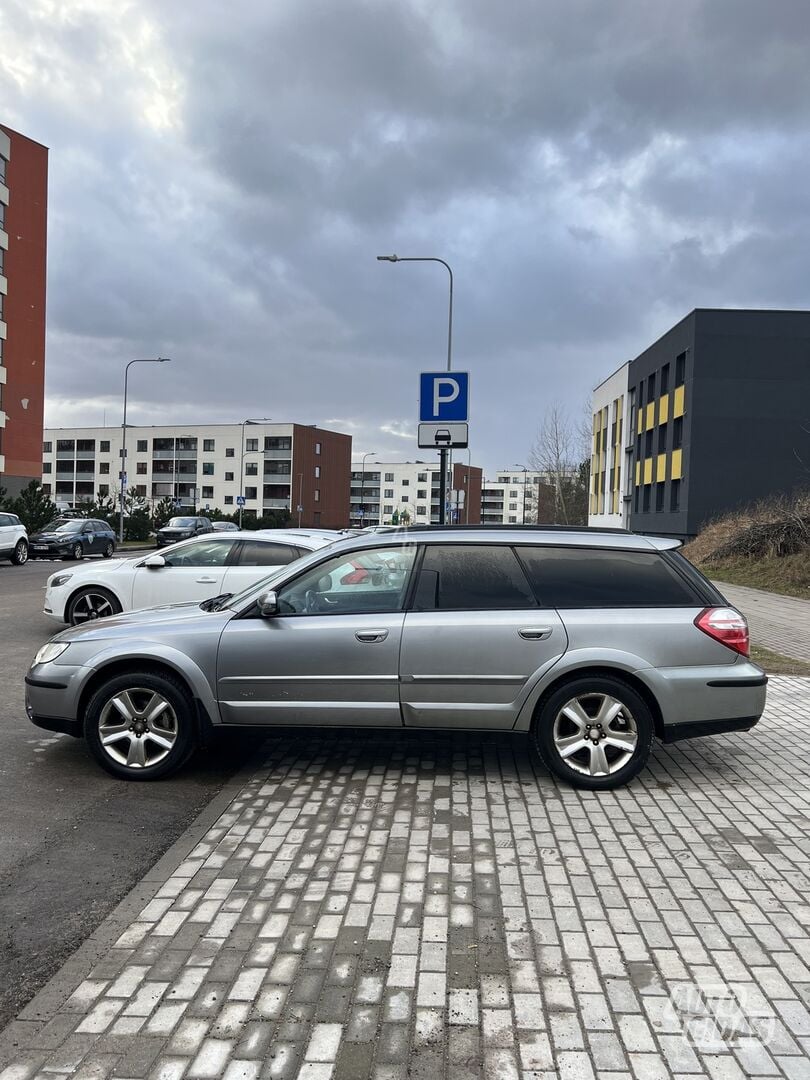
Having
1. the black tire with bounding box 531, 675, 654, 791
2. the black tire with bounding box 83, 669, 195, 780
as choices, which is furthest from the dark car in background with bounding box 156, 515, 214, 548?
the black tire with bounding box 531, 675, 654, 791

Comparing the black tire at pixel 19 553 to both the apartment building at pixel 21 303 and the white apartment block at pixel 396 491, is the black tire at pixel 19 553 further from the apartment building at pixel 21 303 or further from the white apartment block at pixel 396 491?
the white apartment block at pixel 396 491

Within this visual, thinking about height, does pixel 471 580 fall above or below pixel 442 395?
below

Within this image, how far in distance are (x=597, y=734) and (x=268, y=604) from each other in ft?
7.14

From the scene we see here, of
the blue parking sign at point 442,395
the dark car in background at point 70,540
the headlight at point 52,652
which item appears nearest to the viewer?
the headlight at point 52,652

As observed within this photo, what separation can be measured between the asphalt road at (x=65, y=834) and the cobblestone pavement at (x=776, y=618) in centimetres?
855

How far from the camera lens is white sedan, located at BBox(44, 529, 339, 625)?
10305mm

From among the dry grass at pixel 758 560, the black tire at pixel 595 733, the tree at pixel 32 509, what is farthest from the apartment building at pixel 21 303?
the black tire at pixel 595 733

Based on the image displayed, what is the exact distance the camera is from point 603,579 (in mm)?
5332

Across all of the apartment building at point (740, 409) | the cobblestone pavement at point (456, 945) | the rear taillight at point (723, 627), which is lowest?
the cobblestone pavement at point (456, 945)

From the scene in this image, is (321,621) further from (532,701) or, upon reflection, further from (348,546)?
(532,701)

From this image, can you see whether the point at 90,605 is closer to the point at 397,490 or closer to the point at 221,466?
the point at 221,466

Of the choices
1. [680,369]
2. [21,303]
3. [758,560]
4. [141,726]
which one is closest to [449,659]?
[141,726]

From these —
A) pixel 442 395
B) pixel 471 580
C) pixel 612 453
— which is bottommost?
pixel 471 580

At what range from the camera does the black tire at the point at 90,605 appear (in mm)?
11070
